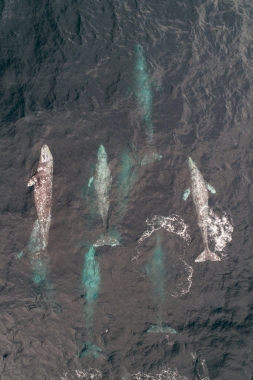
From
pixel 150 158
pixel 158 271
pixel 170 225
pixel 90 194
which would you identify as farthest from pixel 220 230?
pixel 90 194

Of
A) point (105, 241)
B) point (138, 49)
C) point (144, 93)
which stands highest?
point (138, 49)

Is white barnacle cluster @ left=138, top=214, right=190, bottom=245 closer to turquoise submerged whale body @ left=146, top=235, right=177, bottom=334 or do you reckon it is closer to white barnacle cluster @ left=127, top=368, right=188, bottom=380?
turquoise submerged whale body @ left=146, top=235, right=177, bottom=334

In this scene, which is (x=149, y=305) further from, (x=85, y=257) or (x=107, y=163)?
(x=107, y=163)

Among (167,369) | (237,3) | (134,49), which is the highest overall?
(237,3)

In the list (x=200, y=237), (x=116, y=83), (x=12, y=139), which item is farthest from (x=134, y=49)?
(x=200, y=237)

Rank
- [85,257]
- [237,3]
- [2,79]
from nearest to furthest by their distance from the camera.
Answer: [85,257]
[2,79]
[237,3]

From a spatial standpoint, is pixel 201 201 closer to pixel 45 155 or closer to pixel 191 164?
pixel 191 164
